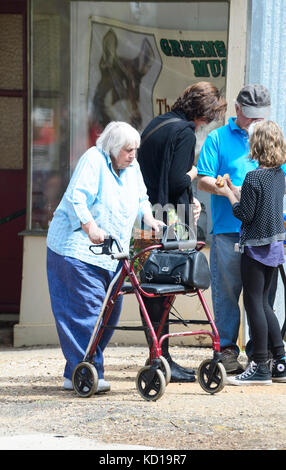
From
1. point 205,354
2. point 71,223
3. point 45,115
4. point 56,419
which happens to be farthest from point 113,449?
point 45,115

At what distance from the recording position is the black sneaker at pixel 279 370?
21.2ft

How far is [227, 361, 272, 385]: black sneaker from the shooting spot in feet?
20.6

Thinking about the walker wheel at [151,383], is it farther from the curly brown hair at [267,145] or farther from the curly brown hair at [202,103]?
A: the curly brown hair at [202,103]

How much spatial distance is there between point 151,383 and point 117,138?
1481mm

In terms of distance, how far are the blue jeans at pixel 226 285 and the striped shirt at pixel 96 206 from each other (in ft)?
2.76

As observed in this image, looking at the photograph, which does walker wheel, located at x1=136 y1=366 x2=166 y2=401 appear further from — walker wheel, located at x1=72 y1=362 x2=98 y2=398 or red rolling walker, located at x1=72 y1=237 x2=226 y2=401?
walker wheel, located at x1=72 y1=362 x2=98 y2=398

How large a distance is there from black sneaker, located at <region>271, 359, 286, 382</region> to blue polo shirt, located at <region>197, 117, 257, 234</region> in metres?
0.93

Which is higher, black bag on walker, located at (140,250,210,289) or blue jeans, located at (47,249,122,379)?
black bag on walker, located at (140,250,210,289)

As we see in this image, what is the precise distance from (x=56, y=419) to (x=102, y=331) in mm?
677

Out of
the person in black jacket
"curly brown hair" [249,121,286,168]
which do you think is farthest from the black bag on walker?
"curly brown hair" [249,121,286,168]

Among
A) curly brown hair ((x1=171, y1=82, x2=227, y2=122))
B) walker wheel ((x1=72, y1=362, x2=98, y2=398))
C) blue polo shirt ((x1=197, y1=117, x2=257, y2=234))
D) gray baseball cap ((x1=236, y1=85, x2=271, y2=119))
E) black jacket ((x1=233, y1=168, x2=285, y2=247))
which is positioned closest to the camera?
walker wheel ((x1=72, y1=362, x2=98, y2=398))

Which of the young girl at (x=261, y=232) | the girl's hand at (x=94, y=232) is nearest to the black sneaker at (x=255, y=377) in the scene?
the young girl at (x=261, y=232)

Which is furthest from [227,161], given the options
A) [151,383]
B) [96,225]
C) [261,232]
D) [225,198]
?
[151,383]

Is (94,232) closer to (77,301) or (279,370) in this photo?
(77,301)
